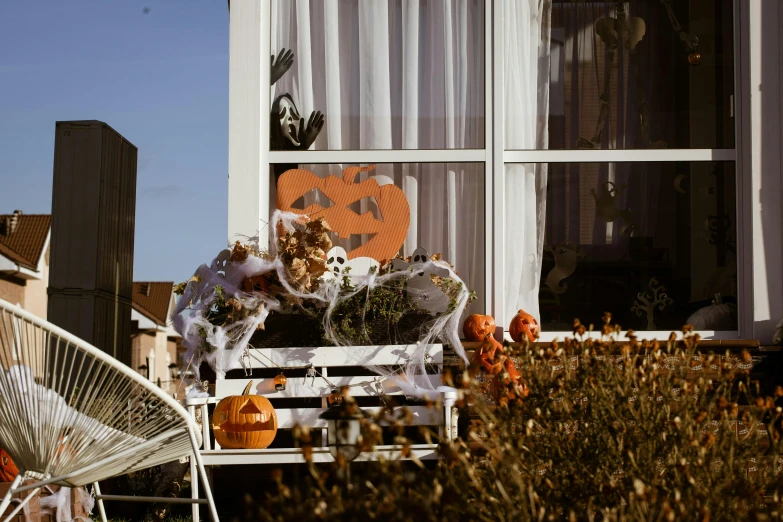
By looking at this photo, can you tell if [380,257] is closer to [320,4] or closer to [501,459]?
[320,4]

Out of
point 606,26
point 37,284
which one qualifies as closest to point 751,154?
point 606,26

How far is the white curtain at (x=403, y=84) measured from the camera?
5.54 metres

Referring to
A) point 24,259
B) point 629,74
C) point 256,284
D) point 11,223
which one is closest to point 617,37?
A: point 629,74

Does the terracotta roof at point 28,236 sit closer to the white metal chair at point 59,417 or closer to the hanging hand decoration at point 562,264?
the hanging hand decoration at point 562,264

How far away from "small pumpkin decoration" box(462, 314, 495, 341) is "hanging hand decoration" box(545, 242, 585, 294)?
0.54 m

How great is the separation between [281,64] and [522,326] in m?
2.15

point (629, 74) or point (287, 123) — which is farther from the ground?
point (629, 74)

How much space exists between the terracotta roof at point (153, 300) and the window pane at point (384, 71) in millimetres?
30719

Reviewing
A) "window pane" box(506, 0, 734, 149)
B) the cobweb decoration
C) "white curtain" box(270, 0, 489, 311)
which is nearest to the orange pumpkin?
the cobweb decoration

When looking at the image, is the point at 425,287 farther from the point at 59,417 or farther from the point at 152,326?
the point at 152,326

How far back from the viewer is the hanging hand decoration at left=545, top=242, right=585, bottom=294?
17.9 feet

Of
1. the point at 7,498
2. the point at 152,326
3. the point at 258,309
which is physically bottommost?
the point at 152,326

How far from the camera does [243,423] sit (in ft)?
14.2

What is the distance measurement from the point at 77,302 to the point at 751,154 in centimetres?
398
